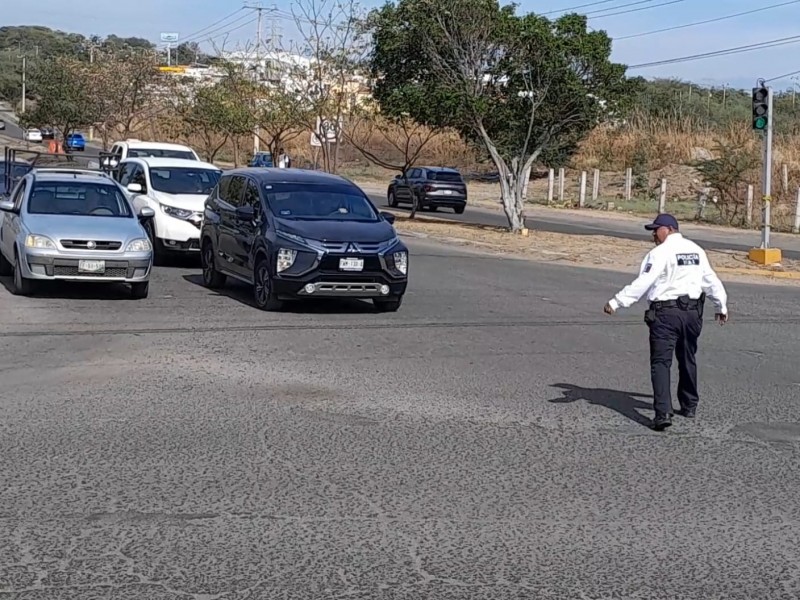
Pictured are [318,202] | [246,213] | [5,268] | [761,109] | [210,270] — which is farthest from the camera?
[761,109]

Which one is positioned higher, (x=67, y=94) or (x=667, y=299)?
(x=67, y=94)

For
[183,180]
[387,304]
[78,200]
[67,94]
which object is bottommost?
[387,304]

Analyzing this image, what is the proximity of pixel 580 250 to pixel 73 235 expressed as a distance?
14.0 metres

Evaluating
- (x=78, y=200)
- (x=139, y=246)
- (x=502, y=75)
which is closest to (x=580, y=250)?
(x=502, y=75)

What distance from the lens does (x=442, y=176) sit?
42.8 metres

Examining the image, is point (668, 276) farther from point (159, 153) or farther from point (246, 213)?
point (159, 153)

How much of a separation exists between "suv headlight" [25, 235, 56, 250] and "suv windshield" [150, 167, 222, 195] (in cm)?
523

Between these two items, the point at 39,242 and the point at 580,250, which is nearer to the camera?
the point at 39,242

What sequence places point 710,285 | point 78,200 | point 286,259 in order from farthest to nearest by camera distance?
point 78,200
point 286,259
point 710,285

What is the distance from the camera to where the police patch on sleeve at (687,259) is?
339 inches

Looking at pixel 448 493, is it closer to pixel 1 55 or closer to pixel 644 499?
pixel 644 499

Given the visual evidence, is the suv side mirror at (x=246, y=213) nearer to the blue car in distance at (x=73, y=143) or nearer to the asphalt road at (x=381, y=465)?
the asphalt road at (x=381, y=465)

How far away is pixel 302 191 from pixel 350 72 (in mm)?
20375

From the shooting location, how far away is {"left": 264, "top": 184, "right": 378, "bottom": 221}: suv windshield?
15.1m
